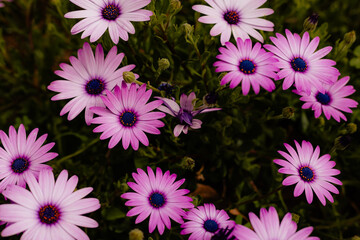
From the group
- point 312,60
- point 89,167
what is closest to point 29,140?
point 89,167

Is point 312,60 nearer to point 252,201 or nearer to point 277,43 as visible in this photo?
point 277,43

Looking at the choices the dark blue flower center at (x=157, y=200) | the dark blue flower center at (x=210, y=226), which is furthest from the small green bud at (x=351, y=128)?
the dark blue flower center at (x=157, y=200)

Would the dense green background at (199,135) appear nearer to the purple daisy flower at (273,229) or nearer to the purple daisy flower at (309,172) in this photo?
the purple daisy flower at (309,172)

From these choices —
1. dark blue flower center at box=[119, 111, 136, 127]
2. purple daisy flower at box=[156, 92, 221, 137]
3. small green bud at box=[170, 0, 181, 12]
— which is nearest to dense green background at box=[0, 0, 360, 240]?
small green bud at box=[170, 0, 181, 12]

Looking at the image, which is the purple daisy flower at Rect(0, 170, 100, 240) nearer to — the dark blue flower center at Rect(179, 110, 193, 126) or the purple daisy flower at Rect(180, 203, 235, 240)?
the purple daisy flower at Rect(180, 203, 235, 240)

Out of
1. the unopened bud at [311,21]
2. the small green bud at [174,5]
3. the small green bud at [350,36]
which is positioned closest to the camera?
the small green bud at [174,5]

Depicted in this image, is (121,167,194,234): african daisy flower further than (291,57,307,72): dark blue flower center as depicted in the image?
No
